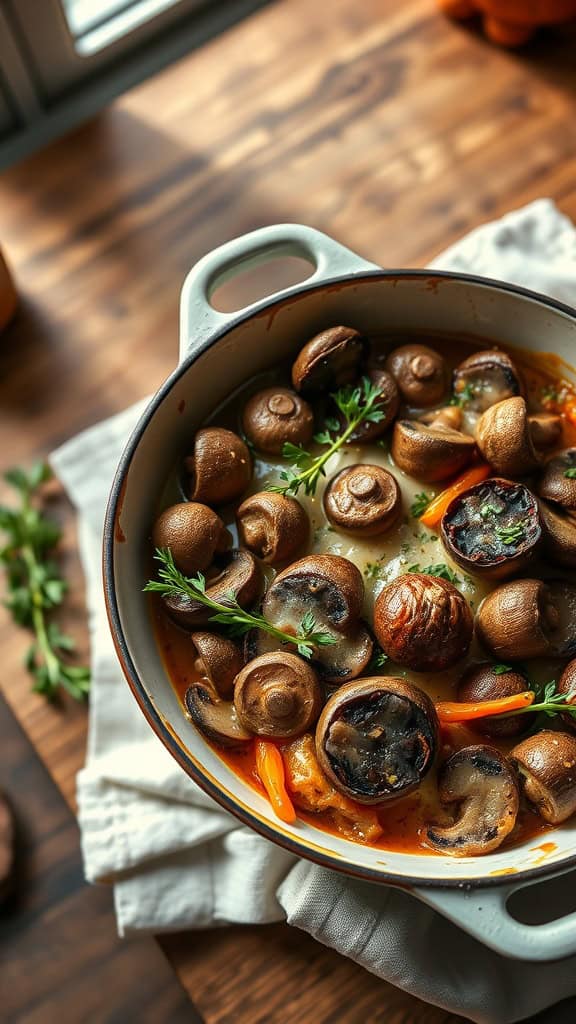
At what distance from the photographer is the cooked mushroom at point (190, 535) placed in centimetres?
161

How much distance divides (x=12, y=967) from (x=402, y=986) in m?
0.69

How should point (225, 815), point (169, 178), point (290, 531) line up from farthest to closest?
point (169, 178), point (225, 815), point (290, 531)

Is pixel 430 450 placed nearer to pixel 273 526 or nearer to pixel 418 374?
pixel 418 374

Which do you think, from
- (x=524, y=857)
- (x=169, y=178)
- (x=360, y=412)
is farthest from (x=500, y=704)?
(x=169, y=178)

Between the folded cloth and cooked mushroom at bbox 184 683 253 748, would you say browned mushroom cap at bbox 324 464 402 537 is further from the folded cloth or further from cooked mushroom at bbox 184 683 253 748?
the folded cloth

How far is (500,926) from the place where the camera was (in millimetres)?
1386

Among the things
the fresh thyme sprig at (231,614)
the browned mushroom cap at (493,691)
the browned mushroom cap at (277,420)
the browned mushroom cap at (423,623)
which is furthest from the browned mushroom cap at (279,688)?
the browned mushroom cap at (277,420)

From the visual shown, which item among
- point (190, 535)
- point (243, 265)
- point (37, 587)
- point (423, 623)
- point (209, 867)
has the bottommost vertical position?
point (209, 867)

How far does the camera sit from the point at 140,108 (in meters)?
2.35

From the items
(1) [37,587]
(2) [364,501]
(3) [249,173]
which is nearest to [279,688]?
(2) [364,501]

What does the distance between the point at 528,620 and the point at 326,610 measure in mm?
296

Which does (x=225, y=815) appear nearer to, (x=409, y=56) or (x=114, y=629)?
(x=114, y=629)

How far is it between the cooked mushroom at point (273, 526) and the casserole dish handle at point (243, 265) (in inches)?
10.5

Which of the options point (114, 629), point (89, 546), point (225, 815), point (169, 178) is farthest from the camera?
point (169, 178)
